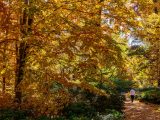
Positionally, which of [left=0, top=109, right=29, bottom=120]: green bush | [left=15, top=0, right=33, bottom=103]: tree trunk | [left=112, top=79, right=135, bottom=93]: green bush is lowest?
[left=112, top=79, right=135, bottom=93]: green bush

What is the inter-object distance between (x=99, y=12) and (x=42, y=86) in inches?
123

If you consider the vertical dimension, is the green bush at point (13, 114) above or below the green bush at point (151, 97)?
above

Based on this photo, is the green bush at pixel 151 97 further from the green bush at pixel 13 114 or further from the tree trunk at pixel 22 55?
the green bush at pixel 13 114

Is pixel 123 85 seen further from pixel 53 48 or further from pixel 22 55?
pixel 53 48

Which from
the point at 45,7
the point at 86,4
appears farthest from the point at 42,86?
the point at 86,4

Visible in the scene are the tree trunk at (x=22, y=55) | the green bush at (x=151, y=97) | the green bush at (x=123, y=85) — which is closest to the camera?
the tree trunk at (x=22, y=55)

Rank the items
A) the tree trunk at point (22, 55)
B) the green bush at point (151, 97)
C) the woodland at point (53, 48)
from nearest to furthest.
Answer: the woodland at point (53, 48), the tree trunk at point (22, 55), the green bush at point (151, 97)

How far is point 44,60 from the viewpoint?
9.53 metres

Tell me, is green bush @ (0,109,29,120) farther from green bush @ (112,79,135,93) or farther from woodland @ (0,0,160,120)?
green bush @ (112,79,135,93)

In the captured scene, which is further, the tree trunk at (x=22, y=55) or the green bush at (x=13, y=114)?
the tree trunk at (x=22, y=55)

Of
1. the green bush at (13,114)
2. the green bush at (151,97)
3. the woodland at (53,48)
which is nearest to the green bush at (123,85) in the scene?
the green bush at (151,97)

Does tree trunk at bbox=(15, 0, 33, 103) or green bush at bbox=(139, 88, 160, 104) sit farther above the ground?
tree trunk at bbox=(15, 0, 33, 103)

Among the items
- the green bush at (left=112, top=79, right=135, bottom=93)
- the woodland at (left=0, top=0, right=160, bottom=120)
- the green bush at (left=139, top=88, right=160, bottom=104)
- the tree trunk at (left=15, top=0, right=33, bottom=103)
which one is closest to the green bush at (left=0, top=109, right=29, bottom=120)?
the woodland at (left=0, top=0, right=160, bottom=120)

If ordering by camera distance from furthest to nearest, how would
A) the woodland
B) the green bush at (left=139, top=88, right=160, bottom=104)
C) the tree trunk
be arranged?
the green bush at (left=139, top=88, right=160, bottom=104) < the tree trunk < the woodland
